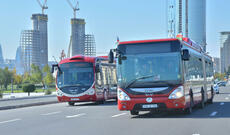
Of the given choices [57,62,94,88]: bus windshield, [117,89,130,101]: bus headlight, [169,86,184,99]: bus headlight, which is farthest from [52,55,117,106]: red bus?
[169,86,184,99]: bus headlight

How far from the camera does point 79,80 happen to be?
26609 mm

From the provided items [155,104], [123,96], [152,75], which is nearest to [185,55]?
[152,75]

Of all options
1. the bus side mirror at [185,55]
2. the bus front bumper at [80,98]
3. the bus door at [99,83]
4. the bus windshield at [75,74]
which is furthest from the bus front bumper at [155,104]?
the bus door at [99,83]

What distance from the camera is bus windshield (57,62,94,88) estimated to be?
26531mm

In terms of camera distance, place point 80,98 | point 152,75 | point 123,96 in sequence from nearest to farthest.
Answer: point 152,75
point 123,96
point 80,98

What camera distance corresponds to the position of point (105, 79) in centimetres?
2862

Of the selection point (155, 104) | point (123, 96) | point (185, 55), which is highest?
point (185, 55)

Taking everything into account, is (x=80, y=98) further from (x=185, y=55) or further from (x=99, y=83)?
(x=185, y=55)

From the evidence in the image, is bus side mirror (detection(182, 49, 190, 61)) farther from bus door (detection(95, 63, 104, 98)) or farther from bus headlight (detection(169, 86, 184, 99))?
bus door (detection(95, 63, 104, 98))

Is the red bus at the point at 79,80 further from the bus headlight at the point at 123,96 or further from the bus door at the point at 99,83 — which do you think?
the bus headlight at the point at 123,96

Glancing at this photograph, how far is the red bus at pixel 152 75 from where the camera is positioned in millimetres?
14781

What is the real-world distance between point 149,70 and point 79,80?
12.2m

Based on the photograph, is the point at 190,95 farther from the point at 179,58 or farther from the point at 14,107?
the point at 14,107

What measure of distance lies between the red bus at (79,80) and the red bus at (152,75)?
1121 cm
